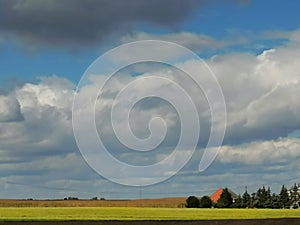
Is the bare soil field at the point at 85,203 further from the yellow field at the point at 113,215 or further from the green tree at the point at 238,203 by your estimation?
the yellow field at the point at 113,215

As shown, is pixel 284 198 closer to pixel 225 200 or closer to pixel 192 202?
pixel 225 200

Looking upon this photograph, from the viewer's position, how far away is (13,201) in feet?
352

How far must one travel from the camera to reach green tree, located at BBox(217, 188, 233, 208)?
413 ft

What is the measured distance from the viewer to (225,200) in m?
128

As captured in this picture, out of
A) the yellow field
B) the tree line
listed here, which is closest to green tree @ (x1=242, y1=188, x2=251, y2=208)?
the tree line

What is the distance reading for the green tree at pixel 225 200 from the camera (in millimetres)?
125887

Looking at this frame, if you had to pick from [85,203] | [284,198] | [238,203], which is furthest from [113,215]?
[284,198]

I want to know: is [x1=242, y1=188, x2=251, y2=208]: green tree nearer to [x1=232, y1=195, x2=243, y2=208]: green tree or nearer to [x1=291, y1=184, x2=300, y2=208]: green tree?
[x1=232, y1=195, x2=243, y2=208]: green tree

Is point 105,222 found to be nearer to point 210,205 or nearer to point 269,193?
point 210,205


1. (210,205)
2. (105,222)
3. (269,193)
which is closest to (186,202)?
(210,205)

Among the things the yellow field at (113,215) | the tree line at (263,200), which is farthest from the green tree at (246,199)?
the yellow field at (113,215)

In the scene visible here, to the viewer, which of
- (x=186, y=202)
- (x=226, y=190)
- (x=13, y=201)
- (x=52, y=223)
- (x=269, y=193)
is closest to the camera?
(x=52, y=223)

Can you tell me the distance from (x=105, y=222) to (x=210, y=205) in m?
68.3

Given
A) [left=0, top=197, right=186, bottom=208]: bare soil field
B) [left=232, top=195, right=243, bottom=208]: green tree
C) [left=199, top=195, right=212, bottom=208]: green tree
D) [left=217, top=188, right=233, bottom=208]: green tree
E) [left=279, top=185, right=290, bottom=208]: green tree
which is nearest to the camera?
[left=0, top=197, right=186, bottom=208]: bare soil field
